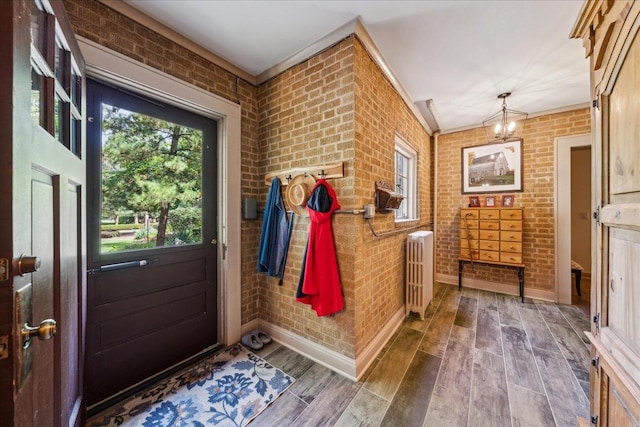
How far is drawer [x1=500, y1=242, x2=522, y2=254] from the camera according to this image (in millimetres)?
3262

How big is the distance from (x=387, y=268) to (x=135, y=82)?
2.64 metres

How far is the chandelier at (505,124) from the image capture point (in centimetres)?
270

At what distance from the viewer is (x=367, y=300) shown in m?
1.99

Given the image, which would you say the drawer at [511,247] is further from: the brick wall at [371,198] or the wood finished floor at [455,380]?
the brick wall at [371,198]

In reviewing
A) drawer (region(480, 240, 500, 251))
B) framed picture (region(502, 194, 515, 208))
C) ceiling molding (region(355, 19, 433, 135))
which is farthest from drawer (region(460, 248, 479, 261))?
ceiling molding (region(355, 19, 433, 135))

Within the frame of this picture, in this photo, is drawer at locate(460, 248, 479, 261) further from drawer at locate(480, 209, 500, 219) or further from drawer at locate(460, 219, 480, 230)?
drawer at locate(480, 209, 500, 219)

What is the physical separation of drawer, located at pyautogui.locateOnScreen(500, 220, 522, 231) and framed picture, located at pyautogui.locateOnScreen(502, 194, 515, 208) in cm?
37

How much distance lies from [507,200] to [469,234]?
2.52ft

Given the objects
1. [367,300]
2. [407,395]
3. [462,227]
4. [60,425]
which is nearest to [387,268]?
[367,300]

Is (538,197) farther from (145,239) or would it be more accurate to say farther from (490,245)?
(145,239)

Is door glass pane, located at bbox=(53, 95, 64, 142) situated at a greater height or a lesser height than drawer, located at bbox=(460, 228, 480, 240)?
greater

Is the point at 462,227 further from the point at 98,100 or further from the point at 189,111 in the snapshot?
the point at 98,100

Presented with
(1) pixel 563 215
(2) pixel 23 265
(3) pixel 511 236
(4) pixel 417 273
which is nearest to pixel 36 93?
(2) pixel 23 265

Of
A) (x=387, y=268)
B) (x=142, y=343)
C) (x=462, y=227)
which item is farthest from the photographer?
(x=462, y=227)
